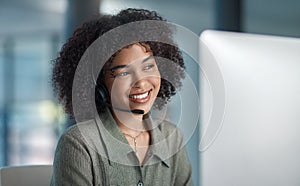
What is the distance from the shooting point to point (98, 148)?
1.09 meters

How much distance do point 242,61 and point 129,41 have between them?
26 cm

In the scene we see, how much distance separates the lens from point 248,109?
33.9 inches

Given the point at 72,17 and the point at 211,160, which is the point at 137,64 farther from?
the point at 72,17

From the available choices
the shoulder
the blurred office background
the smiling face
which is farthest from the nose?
the blurred office background

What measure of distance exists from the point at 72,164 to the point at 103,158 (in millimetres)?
68

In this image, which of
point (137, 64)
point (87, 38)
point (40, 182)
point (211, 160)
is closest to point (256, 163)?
point (211, 160)

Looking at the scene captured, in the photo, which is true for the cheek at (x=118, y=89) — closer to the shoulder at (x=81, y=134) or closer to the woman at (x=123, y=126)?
the woman at (x=123, y=126)

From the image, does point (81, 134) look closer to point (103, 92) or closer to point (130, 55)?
point (103, 92)

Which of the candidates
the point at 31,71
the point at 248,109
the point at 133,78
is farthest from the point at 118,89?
the point at 31,71

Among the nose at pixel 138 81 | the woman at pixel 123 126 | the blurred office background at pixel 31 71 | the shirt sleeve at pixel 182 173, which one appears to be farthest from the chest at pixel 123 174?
the blurred office background at pixel 31 71

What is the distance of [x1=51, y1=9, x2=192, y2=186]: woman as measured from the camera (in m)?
0.97

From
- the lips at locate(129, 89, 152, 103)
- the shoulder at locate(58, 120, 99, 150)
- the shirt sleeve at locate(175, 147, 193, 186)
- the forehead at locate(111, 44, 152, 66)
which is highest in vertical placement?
the forehead at locate(111, 44, 152, 66)

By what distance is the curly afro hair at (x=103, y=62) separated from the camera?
109 cm

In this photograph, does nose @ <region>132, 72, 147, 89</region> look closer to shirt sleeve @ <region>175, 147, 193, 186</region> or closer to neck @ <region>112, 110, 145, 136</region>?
neck @ <region>112, 110, 145, 136</region>
